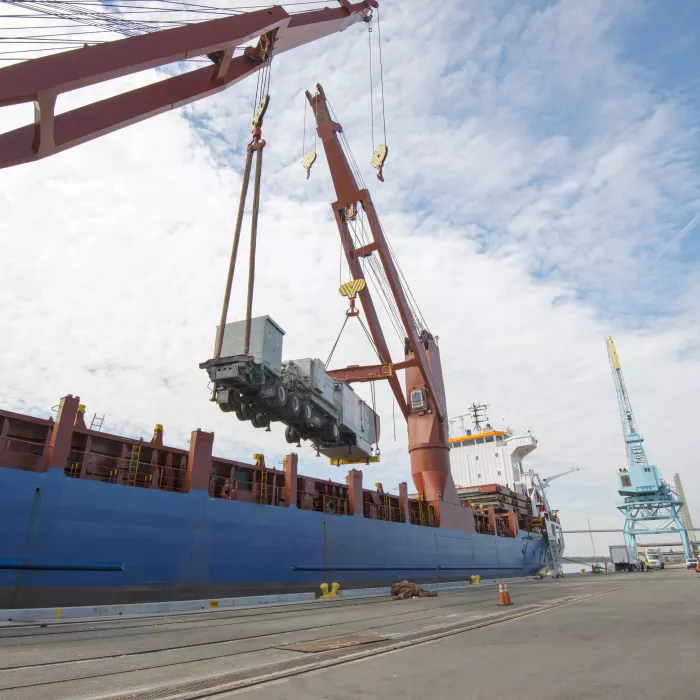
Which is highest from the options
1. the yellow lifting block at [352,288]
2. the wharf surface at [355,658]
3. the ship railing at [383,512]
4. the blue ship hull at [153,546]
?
the yellow lifting block at [352,288]

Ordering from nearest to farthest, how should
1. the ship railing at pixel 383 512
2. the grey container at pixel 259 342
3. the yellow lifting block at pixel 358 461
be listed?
the grey container at pixel 259 342, the ship railing at pixel 383 512, the yellow lifting block at pixel 358 461

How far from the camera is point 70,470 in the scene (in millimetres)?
11727

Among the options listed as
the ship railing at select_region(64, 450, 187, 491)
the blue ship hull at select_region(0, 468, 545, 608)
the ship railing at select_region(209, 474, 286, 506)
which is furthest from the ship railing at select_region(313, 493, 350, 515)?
the ship railing at select_region(64, 450, 187, 491)

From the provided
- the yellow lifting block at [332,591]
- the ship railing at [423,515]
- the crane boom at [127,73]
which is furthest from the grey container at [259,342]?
the ship railing at [423,515]

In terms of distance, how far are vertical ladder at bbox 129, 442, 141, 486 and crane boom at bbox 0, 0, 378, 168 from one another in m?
7.97

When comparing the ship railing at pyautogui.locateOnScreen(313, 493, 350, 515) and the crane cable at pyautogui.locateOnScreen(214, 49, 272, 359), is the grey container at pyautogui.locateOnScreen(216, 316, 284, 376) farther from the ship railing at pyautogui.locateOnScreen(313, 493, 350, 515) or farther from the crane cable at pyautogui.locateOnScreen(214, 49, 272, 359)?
the ship railing at pyautogui.locateOnScreen(313, 493, 350, 515)

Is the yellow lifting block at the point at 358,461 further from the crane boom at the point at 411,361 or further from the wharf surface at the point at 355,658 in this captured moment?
the wharf surface at the point at 355,658

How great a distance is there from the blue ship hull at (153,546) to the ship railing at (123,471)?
2.53 ft

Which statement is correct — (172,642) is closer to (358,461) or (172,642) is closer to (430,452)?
(358,461)

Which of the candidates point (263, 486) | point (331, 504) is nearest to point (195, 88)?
point (263, 486)

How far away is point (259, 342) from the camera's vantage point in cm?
1371

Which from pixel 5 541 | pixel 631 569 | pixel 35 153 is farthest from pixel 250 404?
pixel 631 569

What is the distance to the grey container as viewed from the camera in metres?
13.5

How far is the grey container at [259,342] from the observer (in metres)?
13.5
